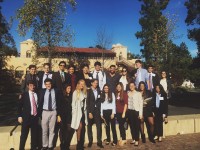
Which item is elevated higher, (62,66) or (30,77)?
(62,66)

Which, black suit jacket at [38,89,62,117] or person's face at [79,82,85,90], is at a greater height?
person's face at [79,82,85,90]

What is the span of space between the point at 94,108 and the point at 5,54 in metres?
27.6

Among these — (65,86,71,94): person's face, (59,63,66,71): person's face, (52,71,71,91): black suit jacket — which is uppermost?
(59,63,66,71): person's face

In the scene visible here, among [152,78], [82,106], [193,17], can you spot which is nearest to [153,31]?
[193,17]

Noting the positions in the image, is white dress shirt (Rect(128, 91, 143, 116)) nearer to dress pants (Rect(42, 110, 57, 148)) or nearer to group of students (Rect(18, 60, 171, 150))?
group of students (Rect(18, 60, 171, 150))

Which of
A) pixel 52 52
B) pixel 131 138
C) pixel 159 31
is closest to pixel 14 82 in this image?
pixel 52 52

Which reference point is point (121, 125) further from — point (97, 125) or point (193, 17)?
point (193, 17)

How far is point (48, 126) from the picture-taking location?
802 cm

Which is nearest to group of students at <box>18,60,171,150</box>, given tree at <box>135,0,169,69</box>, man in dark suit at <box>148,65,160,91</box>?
man in dark suit at <box>148,65,160,91</box>

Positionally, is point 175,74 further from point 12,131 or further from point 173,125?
point 12,131

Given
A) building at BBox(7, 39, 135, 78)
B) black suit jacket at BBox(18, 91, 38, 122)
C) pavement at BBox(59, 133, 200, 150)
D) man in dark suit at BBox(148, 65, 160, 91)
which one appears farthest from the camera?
building at BBox(7, 39, 135, 78)

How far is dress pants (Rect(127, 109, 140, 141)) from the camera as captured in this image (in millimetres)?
9156

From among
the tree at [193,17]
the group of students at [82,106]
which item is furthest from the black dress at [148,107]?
the tree at [193,17]

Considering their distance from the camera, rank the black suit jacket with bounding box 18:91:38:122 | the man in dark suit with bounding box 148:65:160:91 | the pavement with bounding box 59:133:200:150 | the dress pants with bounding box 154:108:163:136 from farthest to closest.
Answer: the man in dark suit with bounding box 148:65:160:91 → the dress pants with bounding box 154:108:163:136 → the pavement with bounding box 59:133:200:150 → the black suit jacket with bounding box 18:91:38:122
